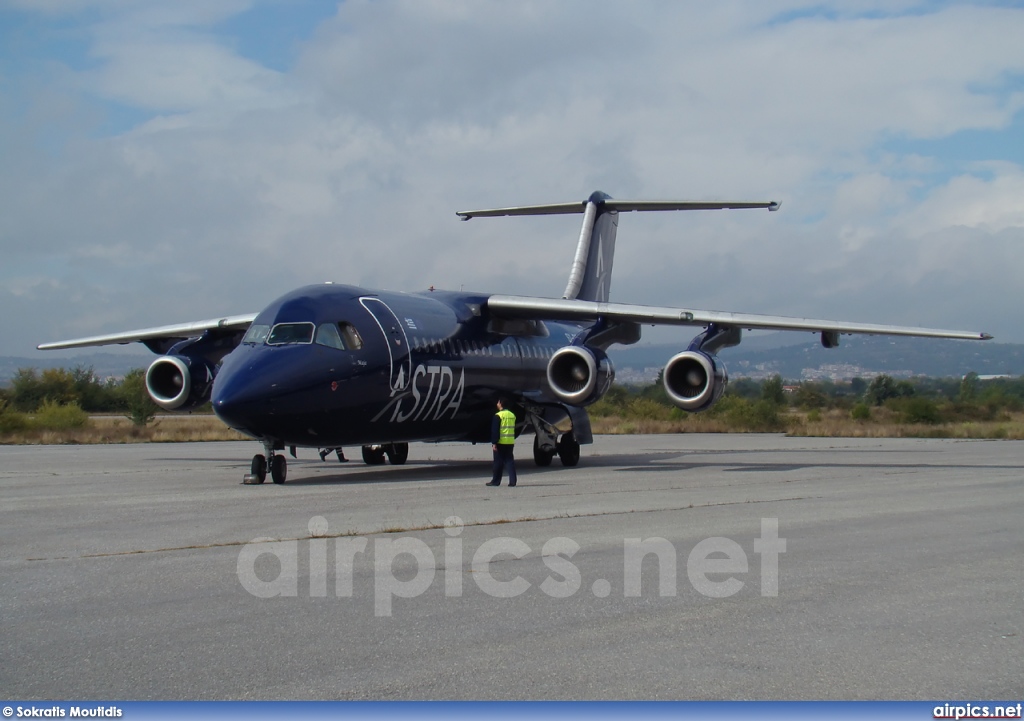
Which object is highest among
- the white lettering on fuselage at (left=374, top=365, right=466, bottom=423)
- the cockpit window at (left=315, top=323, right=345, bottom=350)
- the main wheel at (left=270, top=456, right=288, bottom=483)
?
the cockpit window at (left=315, top=323, right=345, bottom=350)

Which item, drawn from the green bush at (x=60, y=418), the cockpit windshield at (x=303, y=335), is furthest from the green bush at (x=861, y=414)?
the cockpit windshield at (x=303, y=335)

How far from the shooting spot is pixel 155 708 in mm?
5051

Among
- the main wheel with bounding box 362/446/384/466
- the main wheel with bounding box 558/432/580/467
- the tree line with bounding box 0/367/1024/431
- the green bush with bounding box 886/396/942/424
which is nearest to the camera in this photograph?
the main wheel with bounding box 558/432/580/467

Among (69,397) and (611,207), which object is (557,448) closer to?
(611,207)

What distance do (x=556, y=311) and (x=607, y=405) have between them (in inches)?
1541

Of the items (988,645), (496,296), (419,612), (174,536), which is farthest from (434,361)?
(988,645)

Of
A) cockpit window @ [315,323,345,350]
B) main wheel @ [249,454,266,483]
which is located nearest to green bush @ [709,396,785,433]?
cockpit window @ [315,323,345,350]

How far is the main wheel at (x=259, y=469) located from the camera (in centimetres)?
1678

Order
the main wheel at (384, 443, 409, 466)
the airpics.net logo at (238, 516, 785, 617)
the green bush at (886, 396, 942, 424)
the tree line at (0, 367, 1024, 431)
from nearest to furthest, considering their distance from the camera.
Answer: the airpics.net logo at (238, 516, 785, 617) → the main wheel at (384, 443, 409, 466) → the tree line at (0, 367, 1024, 431) → the green bush at (886, 396, 942, 424)

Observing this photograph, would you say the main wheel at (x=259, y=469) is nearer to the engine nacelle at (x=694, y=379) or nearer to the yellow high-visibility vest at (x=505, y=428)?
the yellow high-visibility vest at (x=505, y=428)

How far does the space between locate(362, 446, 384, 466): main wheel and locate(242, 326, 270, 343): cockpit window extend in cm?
619

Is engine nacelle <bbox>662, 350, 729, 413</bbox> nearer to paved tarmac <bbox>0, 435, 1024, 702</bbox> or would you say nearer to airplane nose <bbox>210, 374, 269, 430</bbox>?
paved tarmac <bbox>0, 435, 1024, 702</bbox>

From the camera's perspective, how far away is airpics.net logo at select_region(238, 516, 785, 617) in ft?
25.8

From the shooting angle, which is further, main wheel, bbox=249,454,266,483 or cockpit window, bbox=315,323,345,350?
cockpit window, bbox=315,323,345,350
